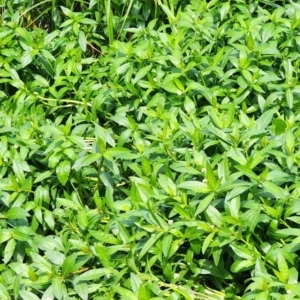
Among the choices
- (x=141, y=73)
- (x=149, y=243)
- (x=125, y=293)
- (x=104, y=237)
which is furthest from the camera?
(x=141, y=73)

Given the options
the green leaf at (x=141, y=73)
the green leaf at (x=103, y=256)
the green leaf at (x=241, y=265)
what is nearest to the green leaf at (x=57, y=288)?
the green leaf at (x=103, y=256)

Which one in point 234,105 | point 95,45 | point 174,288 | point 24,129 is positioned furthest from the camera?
point 95,45

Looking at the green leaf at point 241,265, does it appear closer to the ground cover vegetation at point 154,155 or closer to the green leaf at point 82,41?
the ground cover vegetation at point 154,155

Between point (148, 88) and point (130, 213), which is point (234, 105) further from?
point (130, 213)

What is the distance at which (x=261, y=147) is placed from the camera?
7.96ft

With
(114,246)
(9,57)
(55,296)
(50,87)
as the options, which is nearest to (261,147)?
(114,246)

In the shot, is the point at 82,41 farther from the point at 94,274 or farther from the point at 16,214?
the point at 94,274

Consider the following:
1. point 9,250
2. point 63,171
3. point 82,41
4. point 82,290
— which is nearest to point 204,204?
point 82,290

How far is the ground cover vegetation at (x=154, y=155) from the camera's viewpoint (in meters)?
2.22

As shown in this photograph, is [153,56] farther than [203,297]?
Yes

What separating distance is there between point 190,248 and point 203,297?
17 centimetres

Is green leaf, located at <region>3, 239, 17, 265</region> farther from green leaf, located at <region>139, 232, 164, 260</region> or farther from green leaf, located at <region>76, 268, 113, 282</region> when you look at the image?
green leaf, located at <region>139, 232, 164, 260</region>

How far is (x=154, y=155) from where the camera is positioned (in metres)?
2.55

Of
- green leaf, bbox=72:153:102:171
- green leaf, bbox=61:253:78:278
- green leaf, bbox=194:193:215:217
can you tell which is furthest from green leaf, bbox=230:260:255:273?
green leaf, bbox=72:153:102:171
